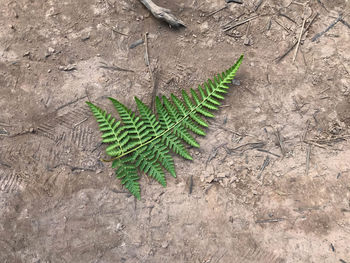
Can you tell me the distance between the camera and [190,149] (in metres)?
3.25

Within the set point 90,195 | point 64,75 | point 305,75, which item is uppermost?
point 305,75

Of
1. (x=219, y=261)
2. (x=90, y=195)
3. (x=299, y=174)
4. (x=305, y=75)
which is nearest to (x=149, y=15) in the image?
(x=305, y=75)

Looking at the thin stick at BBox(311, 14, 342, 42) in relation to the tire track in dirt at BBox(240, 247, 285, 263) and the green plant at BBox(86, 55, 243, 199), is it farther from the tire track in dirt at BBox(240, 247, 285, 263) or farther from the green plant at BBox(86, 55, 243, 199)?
the tire track in dirt at BBox(240, 247, 285, 263)

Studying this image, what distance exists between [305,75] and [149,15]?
2078mm

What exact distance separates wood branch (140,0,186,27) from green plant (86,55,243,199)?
850 millimetres

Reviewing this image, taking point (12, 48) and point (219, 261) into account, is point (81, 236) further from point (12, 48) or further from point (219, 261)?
point (12, 48)

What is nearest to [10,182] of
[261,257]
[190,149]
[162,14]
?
[190,149]

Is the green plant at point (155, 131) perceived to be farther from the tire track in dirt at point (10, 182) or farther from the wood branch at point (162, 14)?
the tire track in dirt at point (10, 182)

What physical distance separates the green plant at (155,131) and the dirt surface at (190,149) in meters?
0.18

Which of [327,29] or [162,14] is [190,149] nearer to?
[162,14]

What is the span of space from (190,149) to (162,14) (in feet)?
5.45

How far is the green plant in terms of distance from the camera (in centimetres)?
309

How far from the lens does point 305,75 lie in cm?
327

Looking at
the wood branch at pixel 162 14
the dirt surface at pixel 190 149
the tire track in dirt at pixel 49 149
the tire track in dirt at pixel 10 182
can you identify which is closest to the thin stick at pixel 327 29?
the dirt surface at pixel 190 149
